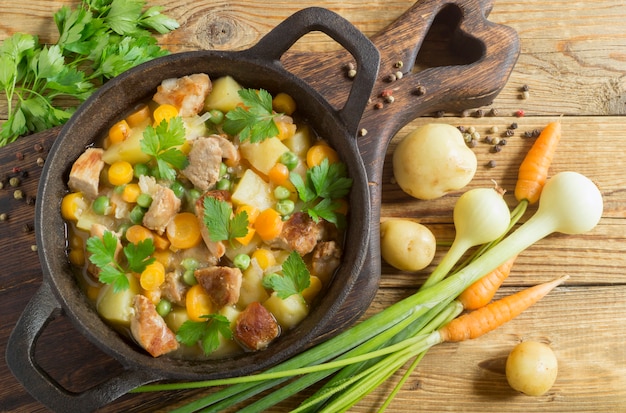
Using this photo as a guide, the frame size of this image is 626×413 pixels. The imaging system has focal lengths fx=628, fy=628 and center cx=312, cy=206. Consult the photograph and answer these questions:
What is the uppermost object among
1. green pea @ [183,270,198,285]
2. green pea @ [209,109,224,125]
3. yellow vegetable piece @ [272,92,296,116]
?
yellow vegetable piece @ [272,92,296,116]

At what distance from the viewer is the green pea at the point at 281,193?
10.0 ft

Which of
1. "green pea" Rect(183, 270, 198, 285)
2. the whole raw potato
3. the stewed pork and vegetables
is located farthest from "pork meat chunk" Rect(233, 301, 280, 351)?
the whole raw potato

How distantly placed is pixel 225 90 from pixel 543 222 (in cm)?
197

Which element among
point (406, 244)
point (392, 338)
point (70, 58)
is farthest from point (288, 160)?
point (70, 58)

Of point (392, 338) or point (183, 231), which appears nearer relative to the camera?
point (183, 231)

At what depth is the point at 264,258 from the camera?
3078 millimetres

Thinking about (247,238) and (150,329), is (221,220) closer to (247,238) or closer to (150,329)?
(247,238)

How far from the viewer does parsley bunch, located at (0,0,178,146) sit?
3.51 metres

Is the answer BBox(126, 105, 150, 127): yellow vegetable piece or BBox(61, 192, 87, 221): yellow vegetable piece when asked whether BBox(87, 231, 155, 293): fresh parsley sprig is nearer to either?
BBox(61, 192, 87, 221): yellow vegetable piece

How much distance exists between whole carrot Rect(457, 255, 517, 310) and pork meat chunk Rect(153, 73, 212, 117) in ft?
5.97

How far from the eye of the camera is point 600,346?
379 centimetres

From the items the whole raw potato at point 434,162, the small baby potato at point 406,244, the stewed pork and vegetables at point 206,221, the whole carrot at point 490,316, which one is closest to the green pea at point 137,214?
the stewed pork and vegetables at point 206,221

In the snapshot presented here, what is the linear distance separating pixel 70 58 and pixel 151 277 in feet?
5.23

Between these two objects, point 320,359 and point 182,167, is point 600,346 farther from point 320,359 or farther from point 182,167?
point 182,167
